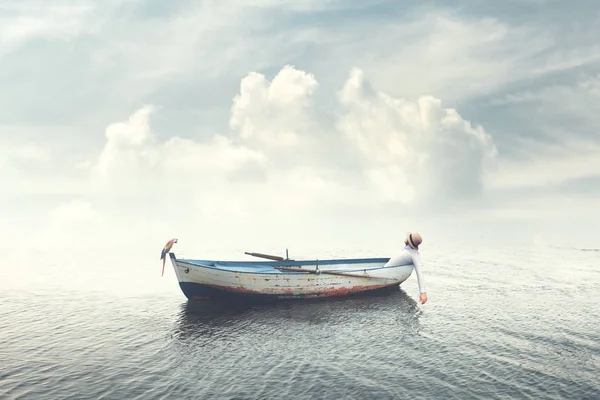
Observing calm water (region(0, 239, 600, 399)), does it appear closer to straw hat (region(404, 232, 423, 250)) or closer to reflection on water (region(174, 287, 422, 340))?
reflection on water (region(174, 287, 422, 340))

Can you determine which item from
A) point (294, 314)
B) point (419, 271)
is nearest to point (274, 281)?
point (294, 314)

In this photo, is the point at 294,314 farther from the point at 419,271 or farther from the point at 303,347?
the point at 419,271

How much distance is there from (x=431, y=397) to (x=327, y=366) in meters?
3.60

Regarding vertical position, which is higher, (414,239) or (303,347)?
(414,239)

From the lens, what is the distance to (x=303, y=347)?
14.8 m

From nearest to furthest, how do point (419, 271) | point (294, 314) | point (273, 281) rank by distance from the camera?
point (419, 271), point (294, 314), point (273, 281)

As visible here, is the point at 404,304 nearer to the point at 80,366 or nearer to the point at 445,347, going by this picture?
the point at 445,347

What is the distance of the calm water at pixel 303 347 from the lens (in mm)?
11086

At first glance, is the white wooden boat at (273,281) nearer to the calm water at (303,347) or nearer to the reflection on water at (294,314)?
the reflection on water at (294,314)

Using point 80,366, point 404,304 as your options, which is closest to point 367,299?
point 404,304

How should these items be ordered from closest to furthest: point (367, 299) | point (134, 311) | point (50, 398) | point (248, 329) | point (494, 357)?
point (50, 398)
point (494, 357)
point (248, 329)
point (134, 311)
point (367, 299)

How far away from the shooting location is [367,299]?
23891 mm

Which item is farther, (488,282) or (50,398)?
(488,282)

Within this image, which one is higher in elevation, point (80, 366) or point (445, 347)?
point (80, 366)
